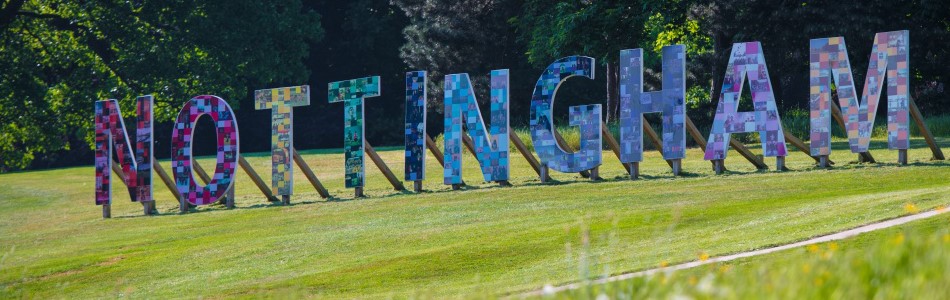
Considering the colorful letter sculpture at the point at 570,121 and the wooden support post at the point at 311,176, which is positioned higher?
the colorful letter sculpture at the point at 570,121

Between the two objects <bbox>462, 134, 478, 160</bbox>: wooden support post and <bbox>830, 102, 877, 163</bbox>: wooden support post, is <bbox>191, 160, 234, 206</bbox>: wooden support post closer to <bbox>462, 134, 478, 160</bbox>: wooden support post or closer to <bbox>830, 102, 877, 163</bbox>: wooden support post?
<bbox>462, 134, 478, 160</bbox>: wooden support post

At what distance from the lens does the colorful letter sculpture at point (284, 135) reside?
1005 inches

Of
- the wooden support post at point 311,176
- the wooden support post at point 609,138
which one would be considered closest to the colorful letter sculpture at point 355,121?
the wooden support post at point 311,176

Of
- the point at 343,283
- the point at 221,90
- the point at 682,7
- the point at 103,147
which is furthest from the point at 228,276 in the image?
the point at 221,90

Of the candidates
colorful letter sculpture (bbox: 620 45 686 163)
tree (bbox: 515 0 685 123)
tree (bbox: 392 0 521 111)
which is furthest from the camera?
tree (bbox: 392 0 521 111)

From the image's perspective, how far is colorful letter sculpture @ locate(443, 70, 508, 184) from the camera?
24625 millimetres

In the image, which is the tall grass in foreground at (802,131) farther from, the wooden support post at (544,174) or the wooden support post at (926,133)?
the wooden support post at (926,133)

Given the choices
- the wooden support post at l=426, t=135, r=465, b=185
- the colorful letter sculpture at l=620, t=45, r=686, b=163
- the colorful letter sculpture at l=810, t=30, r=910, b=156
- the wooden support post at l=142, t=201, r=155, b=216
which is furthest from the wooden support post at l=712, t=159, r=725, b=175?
the wooden support post at l=142, t=201, r=155, b=216

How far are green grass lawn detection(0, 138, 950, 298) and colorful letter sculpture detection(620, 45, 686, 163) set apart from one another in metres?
0.71

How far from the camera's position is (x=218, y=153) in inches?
1022

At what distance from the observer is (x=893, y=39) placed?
72.0 ft

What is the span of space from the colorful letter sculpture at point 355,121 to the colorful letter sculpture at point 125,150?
419 cm

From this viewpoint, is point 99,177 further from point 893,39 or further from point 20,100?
point 893,39

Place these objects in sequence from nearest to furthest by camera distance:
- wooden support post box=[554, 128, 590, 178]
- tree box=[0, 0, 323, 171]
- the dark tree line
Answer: wooden support post box=[554, 128, 590, 178] < the dark tree line < tree box=[0, 0, 323, 171]
